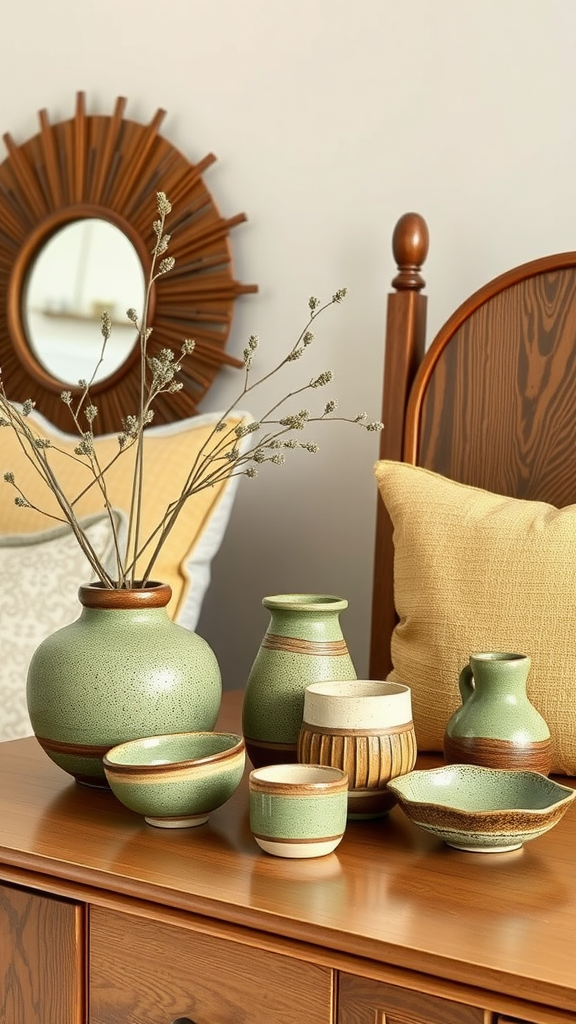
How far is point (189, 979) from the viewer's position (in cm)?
79

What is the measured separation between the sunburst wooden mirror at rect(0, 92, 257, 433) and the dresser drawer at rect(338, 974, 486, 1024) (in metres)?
1.16

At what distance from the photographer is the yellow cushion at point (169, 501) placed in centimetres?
154

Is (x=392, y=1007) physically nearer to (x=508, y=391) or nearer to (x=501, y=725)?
(x=501, y=725)

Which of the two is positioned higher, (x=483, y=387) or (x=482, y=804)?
(x=483, y=387)

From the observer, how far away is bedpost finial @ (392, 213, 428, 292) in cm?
147

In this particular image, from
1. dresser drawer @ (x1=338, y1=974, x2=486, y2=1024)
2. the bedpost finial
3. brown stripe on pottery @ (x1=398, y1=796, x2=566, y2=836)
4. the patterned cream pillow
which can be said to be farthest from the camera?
the bedpost finial

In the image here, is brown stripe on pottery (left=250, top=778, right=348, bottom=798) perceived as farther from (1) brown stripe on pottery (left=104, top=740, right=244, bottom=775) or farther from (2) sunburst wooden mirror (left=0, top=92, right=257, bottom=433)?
(2) sunburst wooden mirror (left=0, top=92, right=257, bottom=433)

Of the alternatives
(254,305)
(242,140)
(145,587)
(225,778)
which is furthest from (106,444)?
(225,778)

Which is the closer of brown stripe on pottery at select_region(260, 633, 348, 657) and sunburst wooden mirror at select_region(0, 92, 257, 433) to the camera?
brown stripe on pottery at select_region(260, 633, 348, 657)

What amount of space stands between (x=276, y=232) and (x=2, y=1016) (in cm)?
119

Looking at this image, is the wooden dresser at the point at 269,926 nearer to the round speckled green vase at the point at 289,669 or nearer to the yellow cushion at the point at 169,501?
the round speckled green vase at the point at 289,669

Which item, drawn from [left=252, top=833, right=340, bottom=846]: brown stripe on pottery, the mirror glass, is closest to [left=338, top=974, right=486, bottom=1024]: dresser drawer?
[left=252, top=833, right=340, bottom=846]: brown stripe on pottery

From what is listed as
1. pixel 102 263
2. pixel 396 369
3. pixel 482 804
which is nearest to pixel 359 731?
pixel 482 804

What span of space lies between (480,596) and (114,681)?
0.39 m
